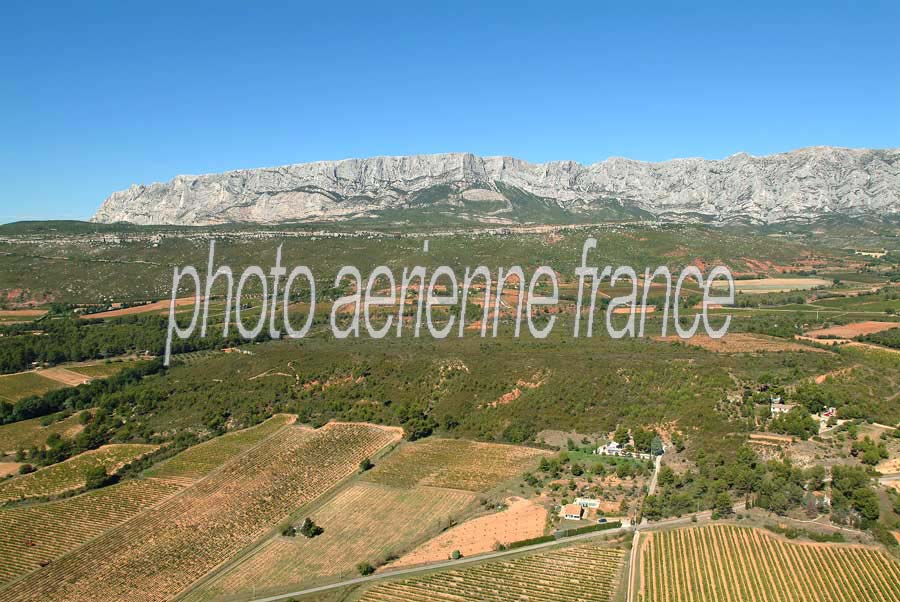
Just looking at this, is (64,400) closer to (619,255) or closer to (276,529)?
(276,529)

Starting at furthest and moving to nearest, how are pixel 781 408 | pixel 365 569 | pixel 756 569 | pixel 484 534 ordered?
1. pixel 781 408
2. pixel 484 534
3. pixel 365 569
4. pixel 756 569

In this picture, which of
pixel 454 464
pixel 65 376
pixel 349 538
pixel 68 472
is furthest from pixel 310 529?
pixel 65 376

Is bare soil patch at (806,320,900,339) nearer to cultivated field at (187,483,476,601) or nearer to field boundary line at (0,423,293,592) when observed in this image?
cultivated field at (187,483,476,601)

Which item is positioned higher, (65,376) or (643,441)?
(643,441)

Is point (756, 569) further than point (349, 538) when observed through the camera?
No

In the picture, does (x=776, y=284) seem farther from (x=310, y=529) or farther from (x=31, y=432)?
(x=31, y=432)

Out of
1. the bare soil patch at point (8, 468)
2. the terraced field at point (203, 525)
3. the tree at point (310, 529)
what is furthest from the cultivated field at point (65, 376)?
the tree at point (310, 529)

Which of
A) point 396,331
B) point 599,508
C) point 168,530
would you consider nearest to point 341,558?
point 168,530
